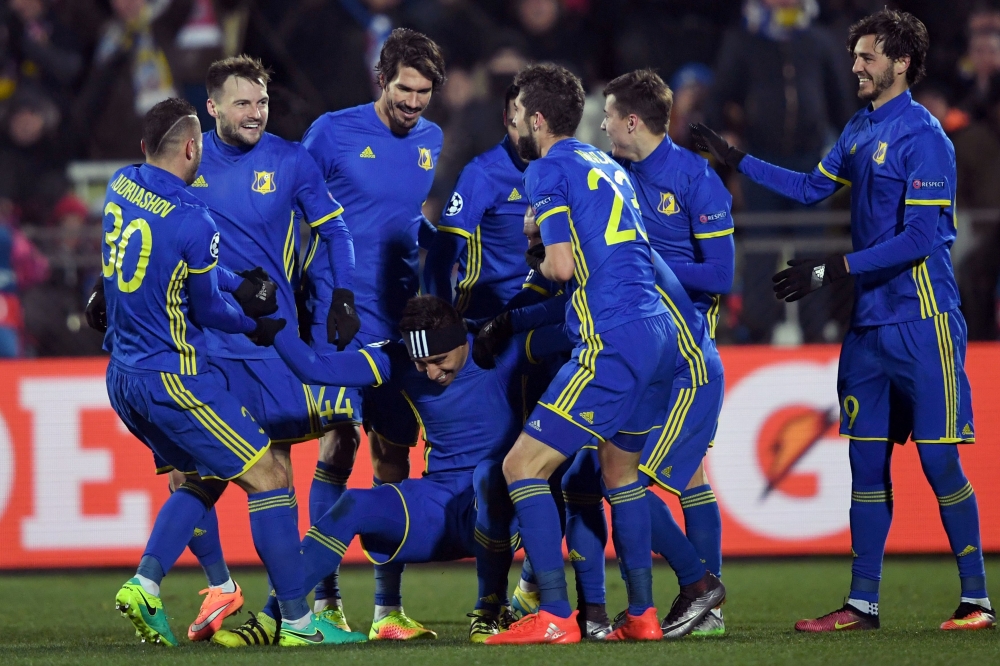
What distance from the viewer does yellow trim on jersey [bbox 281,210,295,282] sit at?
6.10 meters

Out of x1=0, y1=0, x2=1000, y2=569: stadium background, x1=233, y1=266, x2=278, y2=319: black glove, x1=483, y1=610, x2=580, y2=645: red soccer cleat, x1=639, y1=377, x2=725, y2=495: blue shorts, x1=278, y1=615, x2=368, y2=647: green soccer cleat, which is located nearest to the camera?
x1=483, y1=610, x2=580, y2=645: red soccer cleat

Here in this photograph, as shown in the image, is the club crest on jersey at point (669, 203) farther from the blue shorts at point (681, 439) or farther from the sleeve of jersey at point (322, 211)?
the sleeve of jersey at point (322, 211)

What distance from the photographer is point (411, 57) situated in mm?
6027

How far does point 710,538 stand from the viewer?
5996 millimetres

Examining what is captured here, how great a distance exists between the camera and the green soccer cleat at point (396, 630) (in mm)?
5824

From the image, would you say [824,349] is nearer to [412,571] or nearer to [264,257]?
[412,571]

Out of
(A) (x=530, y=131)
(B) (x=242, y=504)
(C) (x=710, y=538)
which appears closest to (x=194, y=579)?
(B) (x=242, y=504)

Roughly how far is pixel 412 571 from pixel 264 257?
369cm

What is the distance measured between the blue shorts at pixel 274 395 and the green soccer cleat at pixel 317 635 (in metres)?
0.85

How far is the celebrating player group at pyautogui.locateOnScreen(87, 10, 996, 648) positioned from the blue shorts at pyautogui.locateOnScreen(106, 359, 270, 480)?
0.01 metres

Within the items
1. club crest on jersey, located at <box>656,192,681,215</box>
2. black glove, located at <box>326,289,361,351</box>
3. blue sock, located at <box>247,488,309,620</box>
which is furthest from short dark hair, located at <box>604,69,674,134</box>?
blue sock, located at <box>247,488,309,620</box>

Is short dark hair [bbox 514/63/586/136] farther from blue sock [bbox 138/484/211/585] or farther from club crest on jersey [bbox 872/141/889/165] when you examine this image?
blue sock [bbox 138/484/211/585]

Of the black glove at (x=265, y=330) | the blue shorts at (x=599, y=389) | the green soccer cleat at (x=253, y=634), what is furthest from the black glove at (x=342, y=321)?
the green soccer cleat at (x=253, y=634)

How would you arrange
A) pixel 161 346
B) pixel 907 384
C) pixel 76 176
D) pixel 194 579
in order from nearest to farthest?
pixel 161 346, pixel 907 384, pixel 194 579, pixel 76 176
